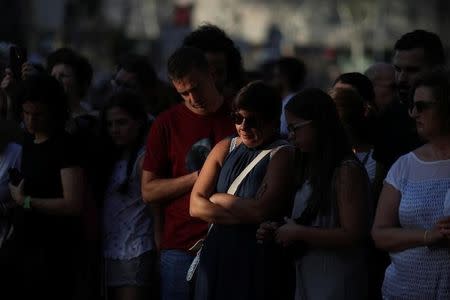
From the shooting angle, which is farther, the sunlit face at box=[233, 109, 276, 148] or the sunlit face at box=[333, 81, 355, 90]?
the sunlit face at box=[333, 81, 355, 90]

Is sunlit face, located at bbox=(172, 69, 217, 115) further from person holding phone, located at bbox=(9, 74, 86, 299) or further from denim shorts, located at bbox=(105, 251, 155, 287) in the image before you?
denim shorts, located at bbox=(105, 251, 155, 287)

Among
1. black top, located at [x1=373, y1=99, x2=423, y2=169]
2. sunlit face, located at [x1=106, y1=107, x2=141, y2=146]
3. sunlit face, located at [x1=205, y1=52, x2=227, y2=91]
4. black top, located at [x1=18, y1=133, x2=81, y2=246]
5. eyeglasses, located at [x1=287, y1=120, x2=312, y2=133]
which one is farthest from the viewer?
sunlit face, located at [x1=106, y1=107, x2=141, y2=146]

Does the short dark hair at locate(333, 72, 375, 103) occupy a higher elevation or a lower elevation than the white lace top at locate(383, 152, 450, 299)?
higher

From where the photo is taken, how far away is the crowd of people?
265 inches

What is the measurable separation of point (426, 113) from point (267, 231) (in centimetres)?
102

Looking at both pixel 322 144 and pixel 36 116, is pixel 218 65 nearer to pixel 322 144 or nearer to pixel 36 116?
pixel 36 116

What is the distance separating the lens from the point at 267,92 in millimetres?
7398

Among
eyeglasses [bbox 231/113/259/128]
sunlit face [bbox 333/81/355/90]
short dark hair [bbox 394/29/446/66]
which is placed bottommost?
eyeglasses [bbox 231/113/259/128]

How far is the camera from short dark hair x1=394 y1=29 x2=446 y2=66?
7.77 metres

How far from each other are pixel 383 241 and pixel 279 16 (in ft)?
304

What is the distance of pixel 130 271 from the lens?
8.80 metres

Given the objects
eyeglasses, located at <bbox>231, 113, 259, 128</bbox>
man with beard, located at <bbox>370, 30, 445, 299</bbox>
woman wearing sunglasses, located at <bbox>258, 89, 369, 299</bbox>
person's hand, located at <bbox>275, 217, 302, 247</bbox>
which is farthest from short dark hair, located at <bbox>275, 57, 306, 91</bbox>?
person's hand, located at <bbox>275, 217, 302, 247</bbox>

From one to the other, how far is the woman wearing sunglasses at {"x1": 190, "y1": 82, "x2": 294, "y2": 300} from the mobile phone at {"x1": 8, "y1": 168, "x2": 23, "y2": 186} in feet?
3.86

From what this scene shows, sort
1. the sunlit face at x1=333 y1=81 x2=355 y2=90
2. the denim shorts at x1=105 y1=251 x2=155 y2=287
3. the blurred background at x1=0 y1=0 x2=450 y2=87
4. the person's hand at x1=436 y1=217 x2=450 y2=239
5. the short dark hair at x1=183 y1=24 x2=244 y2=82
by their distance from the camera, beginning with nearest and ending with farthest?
the person's hand at x1=436 y1=217 x2=450 y2=239 < the sunlit face at x1=333 y1=81 x2=355 y2=90 < the short dark hair at x1=183 y1=24 x2=244 y2=82 < the denim shorts at x1=105 y1=251 x2=155 y2=287 < the blurred background at x1=0 y1=0 x2=450 y2=87
